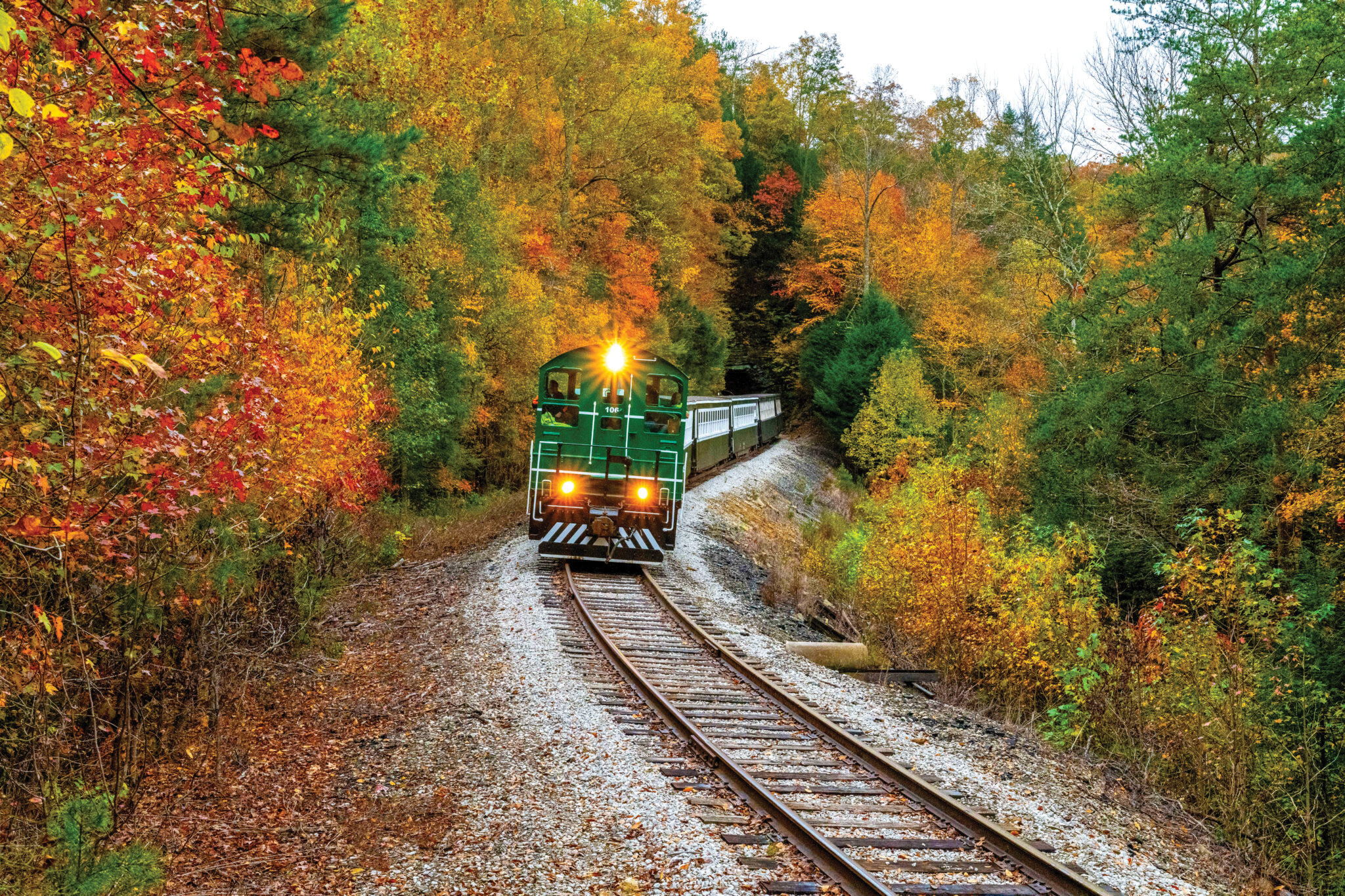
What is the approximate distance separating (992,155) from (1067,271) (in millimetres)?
24818

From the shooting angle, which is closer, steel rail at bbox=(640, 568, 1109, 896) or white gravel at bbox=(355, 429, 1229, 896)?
steel rail at bbox=(640, 568, 1109, 896)

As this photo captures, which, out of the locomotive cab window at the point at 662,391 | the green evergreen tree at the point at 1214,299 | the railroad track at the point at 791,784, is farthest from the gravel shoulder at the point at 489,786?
the green evergreen tree at the point at 1214,299

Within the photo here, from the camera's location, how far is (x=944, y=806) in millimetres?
6941

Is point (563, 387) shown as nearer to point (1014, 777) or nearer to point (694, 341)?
point (1014, 777)

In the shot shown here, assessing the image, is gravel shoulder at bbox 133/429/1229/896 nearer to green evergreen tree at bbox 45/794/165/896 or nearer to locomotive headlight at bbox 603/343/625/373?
green evergreen tree at bbox 45/794/165/896

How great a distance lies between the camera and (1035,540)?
17.8 m

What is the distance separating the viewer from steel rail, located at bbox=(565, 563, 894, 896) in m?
5.74

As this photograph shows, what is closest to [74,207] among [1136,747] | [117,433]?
[117,433]

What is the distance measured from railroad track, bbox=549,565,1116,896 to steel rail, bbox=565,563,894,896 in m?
0.01

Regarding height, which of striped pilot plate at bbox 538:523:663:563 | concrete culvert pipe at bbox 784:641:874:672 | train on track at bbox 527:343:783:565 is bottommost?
concrete culvert pipe at bbox 784:641:874:672

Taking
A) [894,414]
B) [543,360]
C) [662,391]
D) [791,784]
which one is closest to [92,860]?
[791,784]

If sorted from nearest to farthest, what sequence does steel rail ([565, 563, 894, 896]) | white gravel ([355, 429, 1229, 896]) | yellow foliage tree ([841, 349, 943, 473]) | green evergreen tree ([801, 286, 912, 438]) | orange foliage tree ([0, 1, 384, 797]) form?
1. orange foliage tree ([0, 1, 384, 797])
2. steel rail ([565, 563, 894, 896])
3. white gravel ([355, 429, 1229, 896])
4. yellow foliage tree ([841, 349, 943, 473])
5. green evergreen tree ([801, 286, 912, 438])

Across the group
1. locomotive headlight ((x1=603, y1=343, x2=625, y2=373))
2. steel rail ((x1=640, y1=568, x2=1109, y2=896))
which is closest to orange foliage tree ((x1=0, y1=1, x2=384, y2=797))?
steel rail ((x1=640, y1=568, x2=1109, y2=896))

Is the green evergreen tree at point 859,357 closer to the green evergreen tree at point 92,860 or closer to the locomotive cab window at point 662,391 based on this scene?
the locomotive cab window at point 662,391
